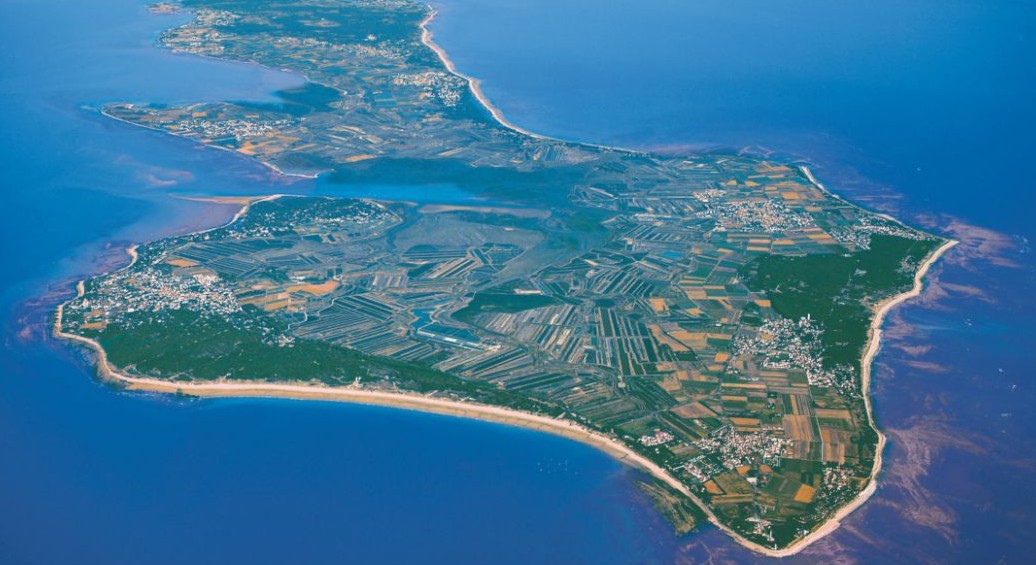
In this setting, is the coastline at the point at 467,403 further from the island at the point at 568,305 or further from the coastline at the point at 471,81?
the coastline at the point at 471,81

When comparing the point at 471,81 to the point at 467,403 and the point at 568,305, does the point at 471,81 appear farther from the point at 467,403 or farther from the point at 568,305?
the point at 467,403

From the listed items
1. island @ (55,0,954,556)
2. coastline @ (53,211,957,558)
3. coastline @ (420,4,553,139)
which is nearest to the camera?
coastline @ (53,211,957,558)

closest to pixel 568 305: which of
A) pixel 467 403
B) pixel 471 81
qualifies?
pixel 467 403

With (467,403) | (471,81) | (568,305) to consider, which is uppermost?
(471,81)

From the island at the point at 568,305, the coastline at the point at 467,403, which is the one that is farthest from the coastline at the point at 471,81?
the coastline at the point at 467,403

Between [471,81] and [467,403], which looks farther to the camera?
[471,81]

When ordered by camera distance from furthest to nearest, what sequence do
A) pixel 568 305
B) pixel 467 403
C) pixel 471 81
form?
pixel 471 81
pixel 568 305
pixel 467 403

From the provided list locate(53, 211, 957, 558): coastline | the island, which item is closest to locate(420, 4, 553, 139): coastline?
the island

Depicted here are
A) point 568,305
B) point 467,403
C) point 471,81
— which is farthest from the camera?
point 471,81

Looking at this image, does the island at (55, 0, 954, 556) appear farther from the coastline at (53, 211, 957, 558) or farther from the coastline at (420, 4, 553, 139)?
the coastline at (420, 4, 553, 139)
